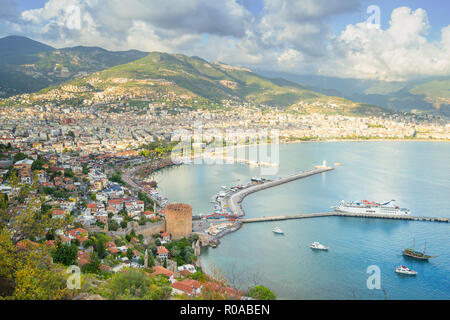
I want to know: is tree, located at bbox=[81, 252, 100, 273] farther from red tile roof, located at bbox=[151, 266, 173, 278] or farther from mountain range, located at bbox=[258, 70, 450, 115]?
mountain range, located at bbox=[258, 70, 450, 115]

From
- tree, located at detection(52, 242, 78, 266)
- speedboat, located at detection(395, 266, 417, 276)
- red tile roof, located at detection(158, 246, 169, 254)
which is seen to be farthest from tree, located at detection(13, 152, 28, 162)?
speedboat, located at detection(395, 266, 417, 276)

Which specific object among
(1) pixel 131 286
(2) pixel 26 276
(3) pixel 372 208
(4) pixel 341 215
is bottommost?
(4) pixel 341 215

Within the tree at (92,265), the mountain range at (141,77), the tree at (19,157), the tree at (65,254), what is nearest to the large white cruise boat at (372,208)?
the tree at (92,265)

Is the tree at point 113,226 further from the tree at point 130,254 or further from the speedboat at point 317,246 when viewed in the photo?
the speedboat at point 317,246

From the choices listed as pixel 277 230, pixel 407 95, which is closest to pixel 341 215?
pixel 277 230

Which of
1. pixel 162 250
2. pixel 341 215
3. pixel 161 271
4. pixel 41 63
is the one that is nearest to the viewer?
pixel 161 271

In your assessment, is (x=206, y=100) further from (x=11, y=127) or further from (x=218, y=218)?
(x=218, y=218)

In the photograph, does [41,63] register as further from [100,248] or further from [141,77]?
[100,248]
